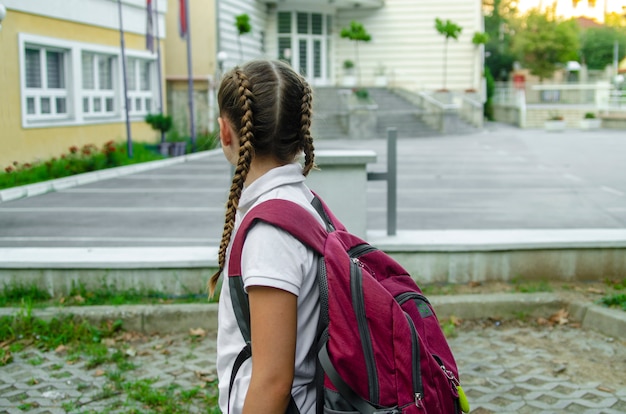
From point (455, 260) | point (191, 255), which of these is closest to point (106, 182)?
point (191, 255)

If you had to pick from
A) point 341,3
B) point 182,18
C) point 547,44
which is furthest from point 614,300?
point 547,44

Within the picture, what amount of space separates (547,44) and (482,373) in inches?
2019

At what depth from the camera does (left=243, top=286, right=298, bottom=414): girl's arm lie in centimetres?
181

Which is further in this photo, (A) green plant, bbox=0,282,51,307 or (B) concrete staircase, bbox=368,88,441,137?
(B) concrete staircase, bbox=368,88,441,137

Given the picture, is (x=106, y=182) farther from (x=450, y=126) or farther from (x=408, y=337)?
(x=450, y=126)

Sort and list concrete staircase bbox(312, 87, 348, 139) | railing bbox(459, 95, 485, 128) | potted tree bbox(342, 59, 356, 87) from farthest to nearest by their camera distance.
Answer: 1. potted tree bbox(342, 59, 356, 87)
2. railing bbox(459, 95, 485, 128)
3. concrete staircase bbox(312, 87, 348, 139)

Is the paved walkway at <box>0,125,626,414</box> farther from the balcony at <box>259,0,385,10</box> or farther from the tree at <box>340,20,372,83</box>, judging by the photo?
the balcony at <box>259,0,385,10</box>

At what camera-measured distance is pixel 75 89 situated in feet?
59.7

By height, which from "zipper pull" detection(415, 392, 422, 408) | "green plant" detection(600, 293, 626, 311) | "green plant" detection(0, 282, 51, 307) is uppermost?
"zipper pull" detection(415, 392, 422, 408)

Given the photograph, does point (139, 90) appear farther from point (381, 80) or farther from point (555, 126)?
point (555, 126)

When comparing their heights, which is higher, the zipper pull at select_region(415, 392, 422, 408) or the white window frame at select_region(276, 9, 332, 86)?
the white window frame at select_region(276, 9, 332, 86)

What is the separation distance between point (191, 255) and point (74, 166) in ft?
32.8

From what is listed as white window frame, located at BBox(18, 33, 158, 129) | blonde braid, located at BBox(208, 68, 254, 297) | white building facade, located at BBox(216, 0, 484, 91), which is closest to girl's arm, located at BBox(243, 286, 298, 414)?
blonde braid, located at BBox(208, 68, 254, 297)

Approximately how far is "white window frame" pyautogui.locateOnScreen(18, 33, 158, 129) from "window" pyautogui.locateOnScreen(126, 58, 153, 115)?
0.05 m
